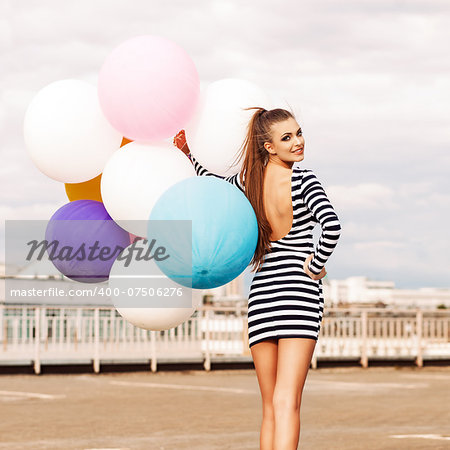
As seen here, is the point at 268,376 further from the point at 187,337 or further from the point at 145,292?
Answer: the point at 187,337

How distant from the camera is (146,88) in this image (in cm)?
430

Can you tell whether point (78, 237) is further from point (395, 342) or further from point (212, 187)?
point (395, 342)

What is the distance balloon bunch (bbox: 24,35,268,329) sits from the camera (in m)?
4.01

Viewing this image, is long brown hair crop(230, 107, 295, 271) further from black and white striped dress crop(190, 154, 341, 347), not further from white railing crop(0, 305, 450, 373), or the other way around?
white railing crop(0, 305, 450, 373)

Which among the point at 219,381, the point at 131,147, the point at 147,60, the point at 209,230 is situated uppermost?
the point at 147,60

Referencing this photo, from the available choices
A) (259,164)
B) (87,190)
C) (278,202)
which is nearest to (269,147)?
(259,164)

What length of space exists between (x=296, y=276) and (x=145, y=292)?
2.66ft

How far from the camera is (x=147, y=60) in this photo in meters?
4.32

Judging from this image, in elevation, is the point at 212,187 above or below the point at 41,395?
above

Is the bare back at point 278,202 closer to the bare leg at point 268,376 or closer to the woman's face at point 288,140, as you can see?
the woman's face at point 288,140

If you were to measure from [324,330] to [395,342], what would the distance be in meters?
1.78

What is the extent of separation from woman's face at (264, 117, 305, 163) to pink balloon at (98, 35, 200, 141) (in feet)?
1.75

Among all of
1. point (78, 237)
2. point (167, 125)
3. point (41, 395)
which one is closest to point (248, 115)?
point (167, 125)

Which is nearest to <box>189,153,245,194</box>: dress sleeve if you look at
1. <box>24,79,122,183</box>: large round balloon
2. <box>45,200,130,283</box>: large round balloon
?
<box>24,79,122,183</box>: large round balloon
